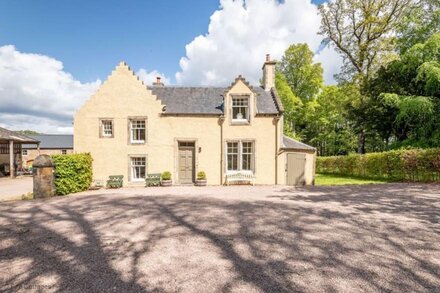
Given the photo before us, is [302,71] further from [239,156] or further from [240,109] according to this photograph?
[239,156]

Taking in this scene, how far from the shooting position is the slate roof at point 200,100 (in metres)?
17.4

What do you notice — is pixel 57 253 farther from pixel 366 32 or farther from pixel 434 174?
pixel 366 32

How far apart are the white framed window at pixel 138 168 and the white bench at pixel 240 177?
238 inches

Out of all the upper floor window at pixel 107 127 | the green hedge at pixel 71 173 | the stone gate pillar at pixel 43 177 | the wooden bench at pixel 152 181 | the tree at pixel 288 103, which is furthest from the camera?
the tree at pixel 288 103

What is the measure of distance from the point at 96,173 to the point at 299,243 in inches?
607

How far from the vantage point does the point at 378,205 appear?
31.0 ft

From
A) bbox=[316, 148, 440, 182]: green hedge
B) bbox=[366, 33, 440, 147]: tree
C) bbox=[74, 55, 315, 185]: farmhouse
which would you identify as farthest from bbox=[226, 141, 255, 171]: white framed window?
bbox=[366, 33, 440, 147]: tree

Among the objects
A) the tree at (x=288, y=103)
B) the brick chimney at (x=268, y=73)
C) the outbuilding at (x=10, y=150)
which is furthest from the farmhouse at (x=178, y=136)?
the tree at (x=288, y=103)

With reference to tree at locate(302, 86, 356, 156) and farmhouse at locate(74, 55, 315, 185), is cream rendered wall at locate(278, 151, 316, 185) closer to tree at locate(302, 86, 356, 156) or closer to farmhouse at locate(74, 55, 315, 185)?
farmhouse at locate(74, 55, 315, 185)

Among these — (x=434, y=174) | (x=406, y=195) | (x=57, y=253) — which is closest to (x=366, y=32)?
(x=434, y=174)

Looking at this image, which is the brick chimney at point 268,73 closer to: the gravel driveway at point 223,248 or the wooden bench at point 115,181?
the gravel driveway at point 223,248

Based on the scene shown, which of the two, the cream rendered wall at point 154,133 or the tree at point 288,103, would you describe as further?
the tree at point 288,103

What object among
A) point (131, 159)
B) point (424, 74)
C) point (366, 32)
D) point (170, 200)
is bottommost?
point (170, 200)

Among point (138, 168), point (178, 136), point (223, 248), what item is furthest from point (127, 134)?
point (223, 248)
